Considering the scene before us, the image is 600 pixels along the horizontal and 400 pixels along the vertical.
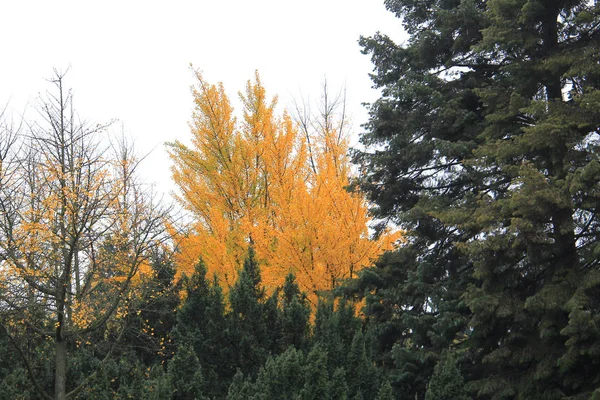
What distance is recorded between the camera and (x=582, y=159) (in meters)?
6.83

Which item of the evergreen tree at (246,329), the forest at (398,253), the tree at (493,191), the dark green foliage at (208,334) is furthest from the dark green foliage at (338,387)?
the dark green foliage at (208,334)

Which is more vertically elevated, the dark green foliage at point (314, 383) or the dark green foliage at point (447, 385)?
the dark green foliage at point (314, 383)

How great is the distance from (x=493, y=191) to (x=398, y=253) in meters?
1.71

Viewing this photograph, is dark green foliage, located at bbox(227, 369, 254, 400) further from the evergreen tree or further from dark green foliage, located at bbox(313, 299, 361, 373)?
the evergreen tree

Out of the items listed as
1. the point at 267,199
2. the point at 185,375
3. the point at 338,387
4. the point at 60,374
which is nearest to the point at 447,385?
the point at 338,387

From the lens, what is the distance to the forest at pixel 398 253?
687cm

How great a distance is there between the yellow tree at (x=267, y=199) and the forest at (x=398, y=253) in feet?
0.20

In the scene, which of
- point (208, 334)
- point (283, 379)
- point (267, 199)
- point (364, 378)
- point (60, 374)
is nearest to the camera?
point (283, 379)

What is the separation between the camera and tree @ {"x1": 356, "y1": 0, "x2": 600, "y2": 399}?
22.0 ft

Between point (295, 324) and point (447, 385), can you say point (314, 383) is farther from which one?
point (295, 324)

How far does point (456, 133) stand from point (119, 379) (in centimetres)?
669

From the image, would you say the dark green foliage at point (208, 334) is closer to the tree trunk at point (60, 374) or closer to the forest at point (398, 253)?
the forest at point (398, 253)

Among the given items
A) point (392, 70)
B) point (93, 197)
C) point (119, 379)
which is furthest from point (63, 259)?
point (392, 70)

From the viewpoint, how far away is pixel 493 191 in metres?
8.96
